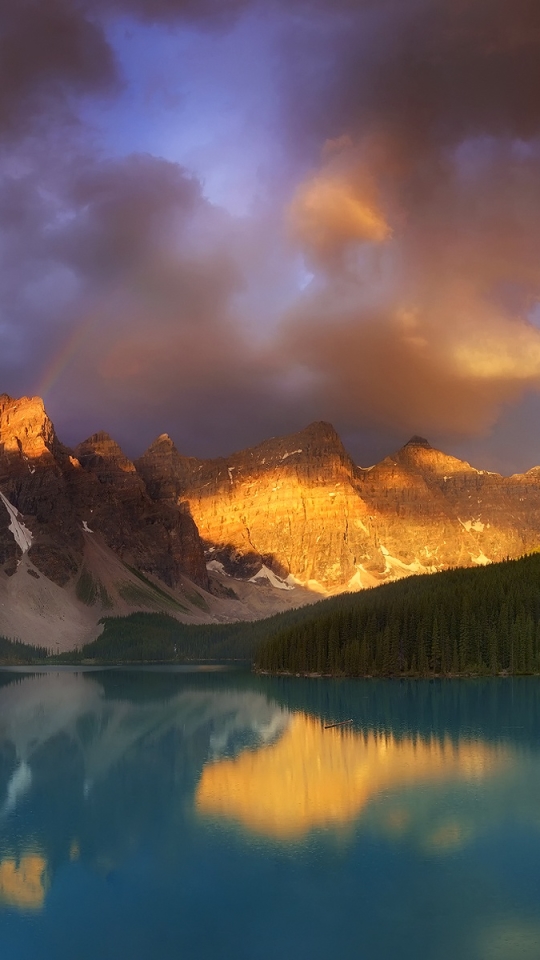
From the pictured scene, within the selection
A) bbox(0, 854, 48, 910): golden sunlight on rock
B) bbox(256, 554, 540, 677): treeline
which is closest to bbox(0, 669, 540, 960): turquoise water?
bbox(0, 854, 48, 910): golden sunlight on rock

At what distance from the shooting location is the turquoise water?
29.8m

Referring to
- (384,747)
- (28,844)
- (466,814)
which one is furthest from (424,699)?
(28,844)

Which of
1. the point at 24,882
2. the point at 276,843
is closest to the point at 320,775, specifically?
the point at 276,843

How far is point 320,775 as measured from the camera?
188ft

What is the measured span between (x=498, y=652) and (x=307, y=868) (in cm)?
12495

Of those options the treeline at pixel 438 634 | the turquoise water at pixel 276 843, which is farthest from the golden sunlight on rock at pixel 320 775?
the treeline at pixel 438 634

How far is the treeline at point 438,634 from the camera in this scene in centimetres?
15425

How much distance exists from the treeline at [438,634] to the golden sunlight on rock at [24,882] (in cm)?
12298

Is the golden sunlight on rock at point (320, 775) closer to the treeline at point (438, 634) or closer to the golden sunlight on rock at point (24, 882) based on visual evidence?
the golden sunlight on rock at point (24, 882)

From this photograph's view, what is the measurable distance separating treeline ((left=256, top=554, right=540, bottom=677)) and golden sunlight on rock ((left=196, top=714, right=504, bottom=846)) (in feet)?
272

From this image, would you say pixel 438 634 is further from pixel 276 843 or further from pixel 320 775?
pixel 276 843

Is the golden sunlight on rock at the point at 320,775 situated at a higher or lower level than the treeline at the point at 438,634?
lower

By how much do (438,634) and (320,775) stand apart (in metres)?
105

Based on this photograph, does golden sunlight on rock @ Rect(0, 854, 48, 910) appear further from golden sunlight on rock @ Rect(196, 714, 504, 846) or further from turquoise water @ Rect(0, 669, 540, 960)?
golden sunlight on rock @ Rect(196, 714, 504, 846)
